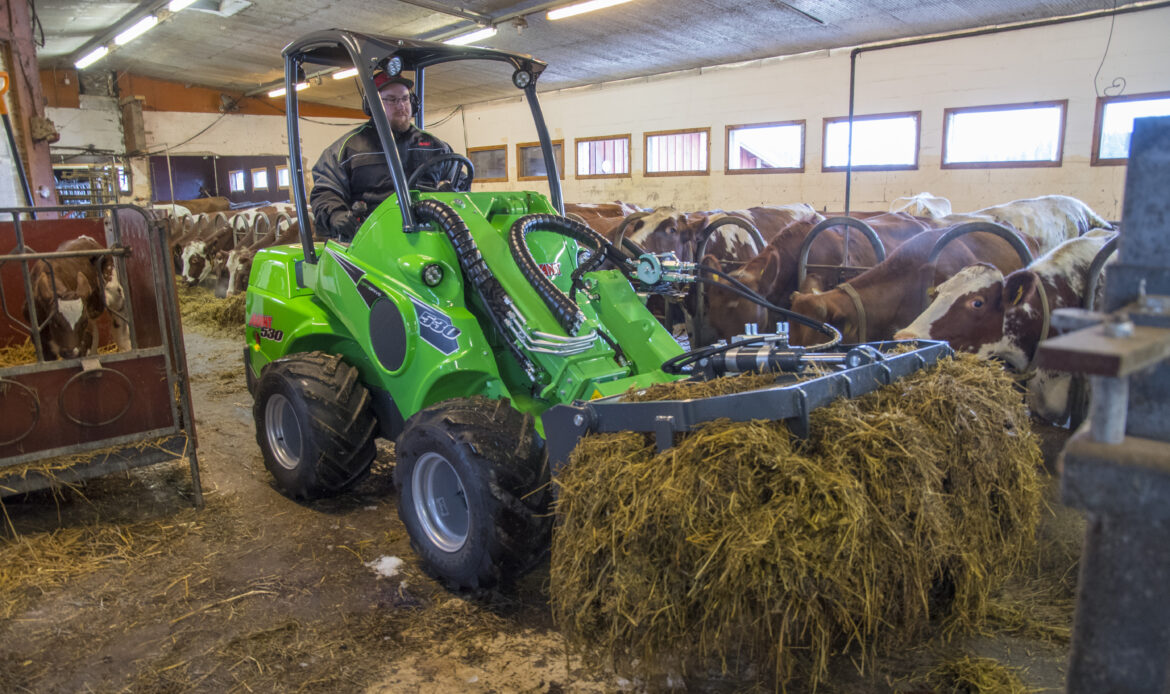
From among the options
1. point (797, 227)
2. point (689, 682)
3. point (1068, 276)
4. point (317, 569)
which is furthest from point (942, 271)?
point (317, 569)

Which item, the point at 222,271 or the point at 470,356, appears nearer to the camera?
the point at 470,356

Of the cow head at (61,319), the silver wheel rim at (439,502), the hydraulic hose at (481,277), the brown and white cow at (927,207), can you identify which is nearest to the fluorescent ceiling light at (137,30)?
the cow head at (61,319)

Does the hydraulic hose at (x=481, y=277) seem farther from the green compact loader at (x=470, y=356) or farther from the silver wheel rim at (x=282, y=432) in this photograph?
the silver wheel rim at (x=282, y=432)

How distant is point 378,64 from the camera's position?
3691 millimetres

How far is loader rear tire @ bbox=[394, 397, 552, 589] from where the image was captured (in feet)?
9.26

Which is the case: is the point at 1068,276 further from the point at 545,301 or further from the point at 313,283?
the point at 313,283

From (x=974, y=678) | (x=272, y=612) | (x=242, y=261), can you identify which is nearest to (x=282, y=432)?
(x=272, y=612)

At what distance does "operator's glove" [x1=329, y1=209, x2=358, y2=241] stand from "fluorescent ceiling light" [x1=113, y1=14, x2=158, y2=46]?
14110 millimetres

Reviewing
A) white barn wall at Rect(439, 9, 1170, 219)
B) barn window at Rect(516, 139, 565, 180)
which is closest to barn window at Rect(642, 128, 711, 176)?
white barn wall at Rect(439, 9, 1170, 219)

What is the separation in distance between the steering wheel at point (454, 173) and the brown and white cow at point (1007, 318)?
277cm

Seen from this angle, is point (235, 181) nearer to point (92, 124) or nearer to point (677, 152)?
point (92, 124)

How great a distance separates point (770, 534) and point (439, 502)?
5.70 ft

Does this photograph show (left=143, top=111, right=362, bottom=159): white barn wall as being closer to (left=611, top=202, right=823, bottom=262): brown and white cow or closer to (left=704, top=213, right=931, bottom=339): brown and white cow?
(left=611, top=202, right=823, bottom=262): brown and white cow

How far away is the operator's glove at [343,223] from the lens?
13.7ft
